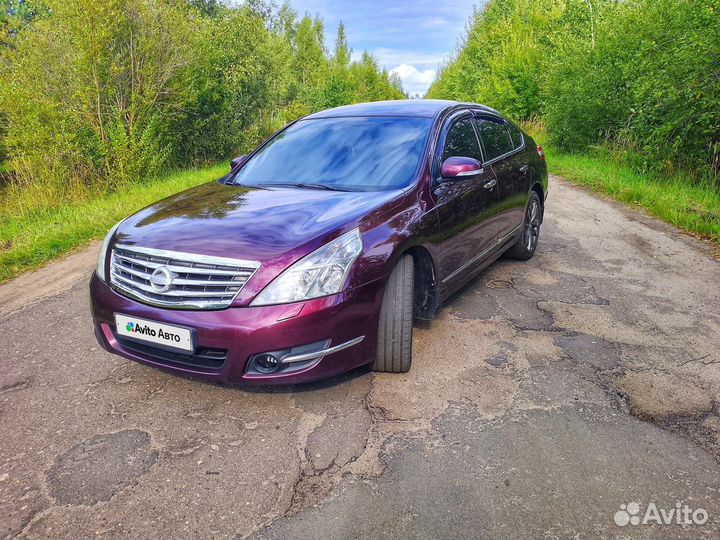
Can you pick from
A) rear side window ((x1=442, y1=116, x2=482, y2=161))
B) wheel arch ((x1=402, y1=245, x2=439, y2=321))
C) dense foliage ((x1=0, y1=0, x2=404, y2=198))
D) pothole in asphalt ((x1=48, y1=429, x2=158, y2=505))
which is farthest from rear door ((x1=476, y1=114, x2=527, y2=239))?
dense foliage ((x1=0, y1=0, x2=404, y2=198))

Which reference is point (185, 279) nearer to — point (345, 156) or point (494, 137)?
point (345, 156)

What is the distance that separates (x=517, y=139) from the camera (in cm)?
552

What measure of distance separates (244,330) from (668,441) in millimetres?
2049

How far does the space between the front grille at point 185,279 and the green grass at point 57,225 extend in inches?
139

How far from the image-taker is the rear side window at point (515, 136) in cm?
539

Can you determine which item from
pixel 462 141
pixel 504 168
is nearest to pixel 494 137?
pixel 504 168

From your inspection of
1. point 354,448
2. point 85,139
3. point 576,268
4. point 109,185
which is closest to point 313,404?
point 354,448

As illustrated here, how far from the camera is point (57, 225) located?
714 cm

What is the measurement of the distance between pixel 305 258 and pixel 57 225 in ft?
19.6

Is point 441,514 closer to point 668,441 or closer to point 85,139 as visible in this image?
point 668,441

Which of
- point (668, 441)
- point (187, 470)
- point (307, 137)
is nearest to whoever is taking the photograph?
point (187, 470)

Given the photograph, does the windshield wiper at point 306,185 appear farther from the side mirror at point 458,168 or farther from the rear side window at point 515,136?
the rear side window at point 515,136

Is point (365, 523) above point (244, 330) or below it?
below

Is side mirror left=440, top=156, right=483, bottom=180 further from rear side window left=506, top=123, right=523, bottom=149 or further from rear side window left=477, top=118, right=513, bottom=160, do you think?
rear side window left=506, top=123, right=523, bottom=149
